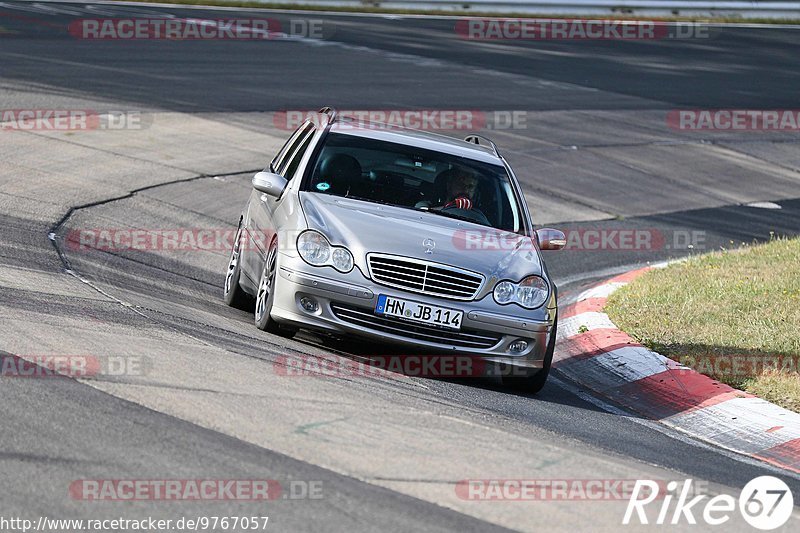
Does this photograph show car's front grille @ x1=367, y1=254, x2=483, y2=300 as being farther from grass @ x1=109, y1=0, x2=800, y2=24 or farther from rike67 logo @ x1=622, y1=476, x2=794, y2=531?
grass @ x1=109, y1=0, x2=800, y2=24

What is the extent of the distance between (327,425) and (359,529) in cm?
136

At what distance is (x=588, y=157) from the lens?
65.9 feet

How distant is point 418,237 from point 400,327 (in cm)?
65

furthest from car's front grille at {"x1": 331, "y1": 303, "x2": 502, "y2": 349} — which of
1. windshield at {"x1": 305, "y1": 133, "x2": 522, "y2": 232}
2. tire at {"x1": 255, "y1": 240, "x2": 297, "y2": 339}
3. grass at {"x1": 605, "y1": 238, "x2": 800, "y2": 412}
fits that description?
grass at {"x1": 605, "y1": 238, "x2": 800, "y2": 412}

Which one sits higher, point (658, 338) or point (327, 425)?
point (327, 425)

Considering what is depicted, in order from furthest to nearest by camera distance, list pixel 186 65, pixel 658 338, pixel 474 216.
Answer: pixel 186 65 < pixel 658 338 < pixel 474 216

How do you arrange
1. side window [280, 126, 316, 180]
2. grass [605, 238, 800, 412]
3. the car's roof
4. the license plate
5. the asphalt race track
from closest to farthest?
the asphalt race track
the license plate
grass [605, 238, 800, 412]
side window [280, 126, 316, 180]
the car's roof

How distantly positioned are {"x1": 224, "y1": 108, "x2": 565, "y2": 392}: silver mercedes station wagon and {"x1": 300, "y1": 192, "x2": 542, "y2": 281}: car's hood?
0.5 inches

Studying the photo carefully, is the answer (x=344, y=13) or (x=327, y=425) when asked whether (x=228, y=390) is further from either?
(x=344, y=13)

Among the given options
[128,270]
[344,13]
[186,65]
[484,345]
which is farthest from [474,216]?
[344,13]

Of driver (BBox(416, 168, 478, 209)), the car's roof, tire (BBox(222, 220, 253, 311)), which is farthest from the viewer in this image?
Result: tire (BBox(222, 220, 253, 311))

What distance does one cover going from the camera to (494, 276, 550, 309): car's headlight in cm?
841

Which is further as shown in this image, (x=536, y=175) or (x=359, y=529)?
(x=536, y=175)

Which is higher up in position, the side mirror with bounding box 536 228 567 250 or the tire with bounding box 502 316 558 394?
the side mirror with bounding box 536 228 567 250
